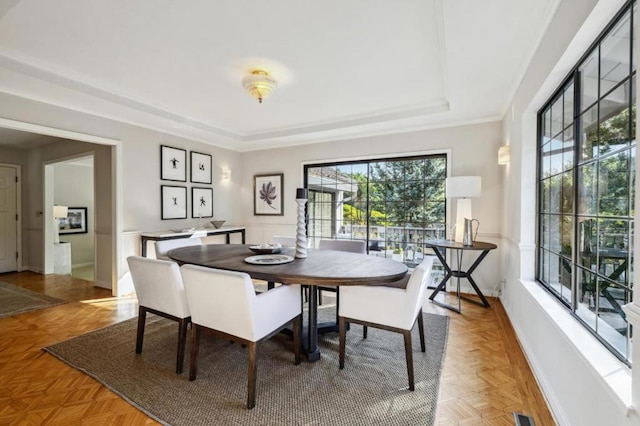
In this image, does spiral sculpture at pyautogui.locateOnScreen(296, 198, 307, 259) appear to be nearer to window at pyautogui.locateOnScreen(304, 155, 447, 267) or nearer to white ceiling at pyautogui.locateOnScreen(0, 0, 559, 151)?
white ceiling at pyautogui.locateOnScreen(0, 0, 559, 151)

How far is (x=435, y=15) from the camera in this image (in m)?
2.03

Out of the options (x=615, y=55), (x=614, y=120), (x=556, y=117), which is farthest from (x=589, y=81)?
(x=556, y=117)

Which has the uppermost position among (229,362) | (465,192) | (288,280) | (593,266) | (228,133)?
(228,133)

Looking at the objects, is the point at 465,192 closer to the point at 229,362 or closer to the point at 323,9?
the point at 323,9

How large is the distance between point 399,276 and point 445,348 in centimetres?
99

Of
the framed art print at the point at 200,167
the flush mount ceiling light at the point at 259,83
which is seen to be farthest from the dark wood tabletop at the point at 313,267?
the framed art print at the point at 200,167

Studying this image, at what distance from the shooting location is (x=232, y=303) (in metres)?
1.81

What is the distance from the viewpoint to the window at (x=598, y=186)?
1309 millimetres

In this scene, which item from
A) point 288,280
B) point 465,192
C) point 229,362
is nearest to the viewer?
point 288,280

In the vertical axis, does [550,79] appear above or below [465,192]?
above

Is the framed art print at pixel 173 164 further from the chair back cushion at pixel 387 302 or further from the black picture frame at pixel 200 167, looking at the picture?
the chair back cushion at pixel 387 302

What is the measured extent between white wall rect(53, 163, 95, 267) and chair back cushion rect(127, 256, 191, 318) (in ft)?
16.8

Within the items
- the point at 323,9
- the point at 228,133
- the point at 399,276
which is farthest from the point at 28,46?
the point at 399,276

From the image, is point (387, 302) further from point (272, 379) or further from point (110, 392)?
point (110, 392)
